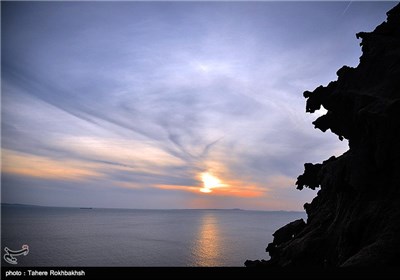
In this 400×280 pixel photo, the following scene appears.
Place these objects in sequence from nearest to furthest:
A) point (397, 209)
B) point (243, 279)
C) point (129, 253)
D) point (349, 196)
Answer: point (243, 279)
point (397, 209)
point (349, 196)
point (129, 253)

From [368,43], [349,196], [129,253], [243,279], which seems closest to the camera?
[243,279]

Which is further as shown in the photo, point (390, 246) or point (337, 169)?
point (337, 169)

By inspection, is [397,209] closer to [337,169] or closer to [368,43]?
[337,169]

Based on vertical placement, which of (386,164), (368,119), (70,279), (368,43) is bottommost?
(70,279)

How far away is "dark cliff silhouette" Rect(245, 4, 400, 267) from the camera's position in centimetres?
1883

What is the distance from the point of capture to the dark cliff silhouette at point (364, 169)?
18828 millimetres

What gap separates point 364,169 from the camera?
2214cm

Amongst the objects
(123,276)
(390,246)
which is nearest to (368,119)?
(390,246)

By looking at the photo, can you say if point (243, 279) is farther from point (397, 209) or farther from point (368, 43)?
point (368, 43)

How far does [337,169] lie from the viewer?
1027 inches

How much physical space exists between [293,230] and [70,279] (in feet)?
131

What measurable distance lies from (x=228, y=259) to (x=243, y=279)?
10466 cm

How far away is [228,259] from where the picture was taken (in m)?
98.8

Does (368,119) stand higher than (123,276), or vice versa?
(368,119)
